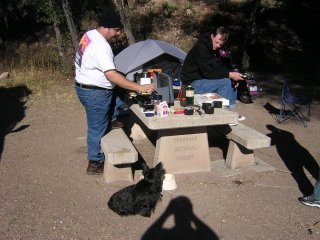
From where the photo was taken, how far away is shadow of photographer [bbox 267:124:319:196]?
470 centimetres

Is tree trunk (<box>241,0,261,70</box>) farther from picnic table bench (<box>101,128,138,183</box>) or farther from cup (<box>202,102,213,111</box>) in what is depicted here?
picnic table bench (<box>101,128,138,183</box>)

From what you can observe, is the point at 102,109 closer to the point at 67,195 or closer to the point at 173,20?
the point at 67,195

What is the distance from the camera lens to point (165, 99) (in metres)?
4.70

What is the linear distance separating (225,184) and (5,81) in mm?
7113

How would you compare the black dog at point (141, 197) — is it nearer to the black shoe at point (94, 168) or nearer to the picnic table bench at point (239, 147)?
the black shoe at point (94, 168)

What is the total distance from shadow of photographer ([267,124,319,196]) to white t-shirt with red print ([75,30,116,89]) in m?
2.50

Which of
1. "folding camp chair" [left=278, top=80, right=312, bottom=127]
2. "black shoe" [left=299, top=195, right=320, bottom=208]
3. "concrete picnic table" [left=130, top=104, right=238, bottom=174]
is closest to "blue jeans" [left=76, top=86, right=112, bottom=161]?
"concrete picnic table" [left=130, top=104, right=238, bottom=174]

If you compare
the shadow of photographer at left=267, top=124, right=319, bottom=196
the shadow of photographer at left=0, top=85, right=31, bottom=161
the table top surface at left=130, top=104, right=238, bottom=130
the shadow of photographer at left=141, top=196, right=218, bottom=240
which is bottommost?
the shadow of photographer at left=267, top=124, right=319, bottom=196

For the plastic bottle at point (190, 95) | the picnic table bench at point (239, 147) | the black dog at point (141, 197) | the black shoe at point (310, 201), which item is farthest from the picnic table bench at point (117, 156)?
the black shoe at point (310, 201)

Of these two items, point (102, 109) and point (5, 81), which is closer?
point (102, 109)

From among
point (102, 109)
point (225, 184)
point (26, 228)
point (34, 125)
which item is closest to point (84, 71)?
point (102, 109)

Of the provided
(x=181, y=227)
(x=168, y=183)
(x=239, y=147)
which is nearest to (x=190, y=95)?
(x=239, y=147)

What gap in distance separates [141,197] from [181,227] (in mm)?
481

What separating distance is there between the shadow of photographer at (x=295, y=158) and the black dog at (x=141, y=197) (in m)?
1.68
